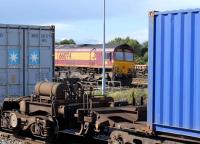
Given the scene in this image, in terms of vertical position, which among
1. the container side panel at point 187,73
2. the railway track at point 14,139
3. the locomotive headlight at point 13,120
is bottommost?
the railway track at point 14,139

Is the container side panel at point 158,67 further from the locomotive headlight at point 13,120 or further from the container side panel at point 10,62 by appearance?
the container side panel at point 10,62

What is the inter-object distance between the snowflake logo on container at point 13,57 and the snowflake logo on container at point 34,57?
0.57 meters

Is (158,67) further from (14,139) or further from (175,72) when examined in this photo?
(14,139)

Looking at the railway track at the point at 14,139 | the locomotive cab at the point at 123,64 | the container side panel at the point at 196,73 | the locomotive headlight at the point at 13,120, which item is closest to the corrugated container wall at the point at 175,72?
the container side panel at the point at 196,73

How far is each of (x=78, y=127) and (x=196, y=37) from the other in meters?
6.21

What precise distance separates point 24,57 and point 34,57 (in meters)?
0.45

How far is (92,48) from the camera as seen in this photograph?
48812mm

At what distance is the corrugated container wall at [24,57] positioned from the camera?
17359 millimetres

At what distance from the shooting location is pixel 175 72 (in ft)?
32.7

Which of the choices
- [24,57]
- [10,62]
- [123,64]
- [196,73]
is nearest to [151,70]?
[196,73]

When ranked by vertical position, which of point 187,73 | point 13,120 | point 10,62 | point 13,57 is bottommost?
point 13,120

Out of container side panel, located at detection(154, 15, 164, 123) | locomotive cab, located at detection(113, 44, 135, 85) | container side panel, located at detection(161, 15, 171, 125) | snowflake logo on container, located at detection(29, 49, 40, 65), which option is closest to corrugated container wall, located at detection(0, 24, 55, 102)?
snowflake logo on container, located at detection(29, 49, 40, 65)

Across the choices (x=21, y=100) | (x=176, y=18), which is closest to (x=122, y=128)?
(x=176, y=18)

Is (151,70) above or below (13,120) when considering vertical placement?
above
